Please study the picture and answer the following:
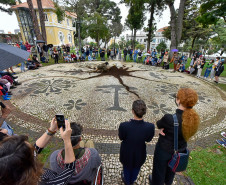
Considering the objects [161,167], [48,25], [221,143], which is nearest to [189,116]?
[161,167]

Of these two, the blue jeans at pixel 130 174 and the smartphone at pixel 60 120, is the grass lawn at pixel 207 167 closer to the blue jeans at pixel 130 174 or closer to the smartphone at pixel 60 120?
the blue jeans at pixel 130 174

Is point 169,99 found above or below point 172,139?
below

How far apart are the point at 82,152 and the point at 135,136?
2.68ft

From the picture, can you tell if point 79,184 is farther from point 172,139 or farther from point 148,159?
point 148,159

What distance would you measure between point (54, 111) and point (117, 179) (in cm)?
357

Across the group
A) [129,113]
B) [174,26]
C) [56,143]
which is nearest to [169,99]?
[129,113]

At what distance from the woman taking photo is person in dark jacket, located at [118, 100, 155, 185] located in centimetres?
21

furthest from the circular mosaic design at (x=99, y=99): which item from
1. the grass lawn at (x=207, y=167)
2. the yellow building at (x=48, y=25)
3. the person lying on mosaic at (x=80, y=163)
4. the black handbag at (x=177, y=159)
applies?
the yellow building at (x=48, y=25)

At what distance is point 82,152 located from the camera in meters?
1.42

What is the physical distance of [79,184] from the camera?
4.43 ft

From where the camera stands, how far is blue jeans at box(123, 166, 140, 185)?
220 centimetres

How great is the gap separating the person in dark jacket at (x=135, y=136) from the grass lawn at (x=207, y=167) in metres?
1.45

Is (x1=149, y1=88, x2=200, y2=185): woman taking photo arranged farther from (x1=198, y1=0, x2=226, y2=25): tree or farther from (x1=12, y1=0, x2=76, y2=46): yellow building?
(x1=12, y1=0, x2=76, y2=46): yellow building

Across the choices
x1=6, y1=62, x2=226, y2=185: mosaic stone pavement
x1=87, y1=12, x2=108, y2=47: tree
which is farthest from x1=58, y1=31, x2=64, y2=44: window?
x1=6, y1=62, x2=226, y2=185: mosaic stone pavement
